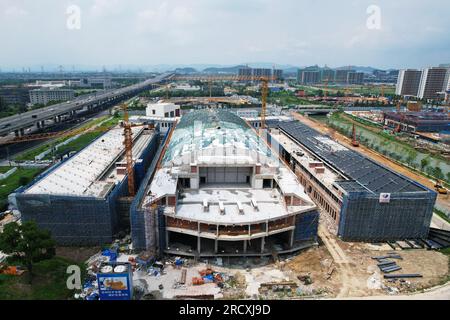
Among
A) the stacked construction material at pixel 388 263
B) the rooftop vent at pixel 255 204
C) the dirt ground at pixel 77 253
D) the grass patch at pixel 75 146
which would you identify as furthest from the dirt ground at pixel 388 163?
the grass patch at pixel 75 146

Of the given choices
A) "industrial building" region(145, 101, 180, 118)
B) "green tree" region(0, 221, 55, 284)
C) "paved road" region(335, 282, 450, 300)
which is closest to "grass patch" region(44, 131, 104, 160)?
"industrial building" region(145, 101, 180, 118)

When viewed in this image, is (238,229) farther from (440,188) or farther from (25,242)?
(440,188)

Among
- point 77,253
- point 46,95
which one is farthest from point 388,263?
point 46,95

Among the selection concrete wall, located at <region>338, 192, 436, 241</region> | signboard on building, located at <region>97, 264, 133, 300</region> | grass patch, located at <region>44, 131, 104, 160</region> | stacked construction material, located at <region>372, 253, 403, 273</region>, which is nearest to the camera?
signboard on building, located at <region>97, 264, 133, 300</region>

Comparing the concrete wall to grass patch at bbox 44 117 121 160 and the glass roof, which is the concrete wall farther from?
grass patch at bbox 44 117 121 160

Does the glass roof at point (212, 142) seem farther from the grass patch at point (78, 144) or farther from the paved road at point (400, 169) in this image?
the paved road at point (400, 169)

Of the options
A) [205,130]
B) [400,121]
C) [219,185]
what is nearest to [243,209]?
[219,185]
